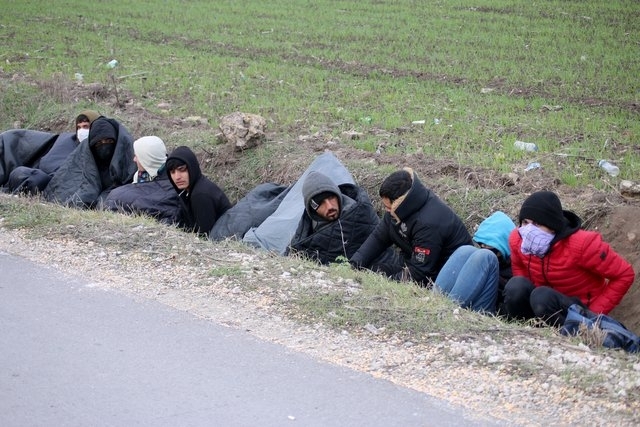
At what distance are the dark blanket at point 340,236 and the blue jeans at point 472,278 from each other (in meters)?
1.30

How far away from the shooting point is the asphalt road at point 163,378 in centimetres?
432

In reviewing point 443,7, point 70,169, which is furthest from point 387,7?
point 70,169

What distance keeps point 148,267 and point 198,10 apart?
50.8 feet

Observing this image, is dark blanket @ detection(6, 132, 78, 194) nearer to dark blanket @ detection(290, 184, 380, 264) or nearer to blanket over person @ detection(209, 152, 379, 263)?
blanket over person @ detection(209, 152, 379, 263)

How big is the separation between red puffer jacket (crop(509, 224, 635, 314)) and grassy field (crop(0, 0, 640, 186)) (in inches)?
93.5

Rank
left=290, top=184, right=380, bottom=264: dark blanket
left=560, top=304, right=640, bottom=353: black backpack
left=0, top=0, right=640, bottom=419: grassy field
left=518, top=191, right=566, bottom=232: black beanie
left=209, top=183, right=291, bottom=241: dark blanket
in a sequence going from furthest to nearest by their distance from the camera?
left=209, top=183, right=291, bottom=241: dark blanket < left=290, top=184, right=380, bottom=264: dark blanket < left=518, top=191, right=566, bottom=232: black beanie < left=0, top=0, right=640, bottom=419: grassy field < left=560, top=304, right=640, bottom=353: black backpack

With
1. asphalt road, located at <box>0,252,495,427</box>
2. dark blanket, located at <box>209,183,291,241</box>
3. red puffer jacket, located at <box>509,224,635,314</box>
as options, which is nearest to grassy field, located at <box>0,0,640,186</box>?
dark blanket, located at <box>209,183,291,241</box>

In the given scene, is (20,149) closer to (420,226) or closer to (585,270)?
(420,226)

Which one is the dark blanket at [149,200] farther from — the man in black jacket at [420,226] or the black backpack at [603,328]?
the black backpack at [603,328]

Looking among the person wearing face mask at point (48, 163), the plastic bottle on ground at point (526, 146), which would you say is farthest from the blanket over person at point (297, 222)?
the person wearing face mask at point (48, 163)

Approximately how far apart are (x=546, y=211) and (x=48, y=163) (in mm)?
6258

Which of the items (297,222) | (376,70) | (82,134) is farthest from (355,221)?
(376,70)

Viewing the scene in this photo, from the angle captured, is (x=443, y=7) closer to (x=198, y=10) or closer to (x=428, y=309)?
(x=198, y=10)

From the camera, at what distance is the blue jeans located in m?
6.41
